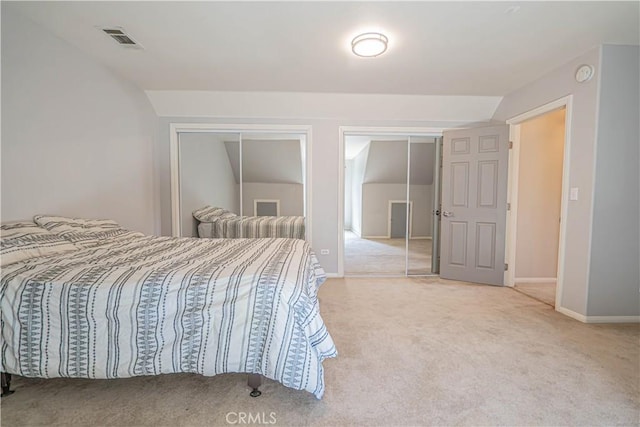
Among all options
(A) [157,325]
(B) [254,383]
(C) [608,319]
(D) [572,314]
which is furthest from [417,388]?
(C) [608,319]

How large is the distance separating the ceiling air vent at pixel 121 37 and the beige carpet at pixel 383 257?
3.61 m

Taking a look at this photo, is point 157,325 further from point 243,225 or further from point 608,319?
point 608,319

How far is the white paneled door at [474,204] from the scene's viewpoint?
3598mm

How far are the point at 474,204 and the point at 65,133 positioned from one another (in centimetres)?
449

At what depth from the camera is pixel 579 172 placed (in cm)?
263

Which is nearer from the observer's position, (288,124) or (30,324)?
(30,324)

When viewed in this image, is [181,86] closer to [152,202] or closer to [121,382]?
[152,202]

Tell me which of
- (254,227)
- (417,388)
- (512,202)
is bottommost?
(417,388)

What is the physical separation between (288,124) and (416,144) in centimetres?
199

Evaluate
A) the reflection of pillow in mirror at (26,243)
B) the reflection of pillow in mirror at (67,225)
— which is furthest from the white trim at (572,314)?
the reflection of pillow in mirror at (67,225)

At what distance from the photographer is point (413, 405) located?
59.8 inches

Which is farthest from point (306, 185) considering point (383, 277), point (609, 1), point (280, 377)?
point (609, 1)

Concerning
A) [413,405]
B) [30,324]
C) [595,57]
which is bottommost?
[413,405]

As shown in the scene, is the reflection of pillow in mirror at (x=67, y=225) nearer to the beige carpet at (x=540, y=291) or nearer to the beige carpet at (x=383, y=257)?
the beige carpet at (x=383, y=257)
